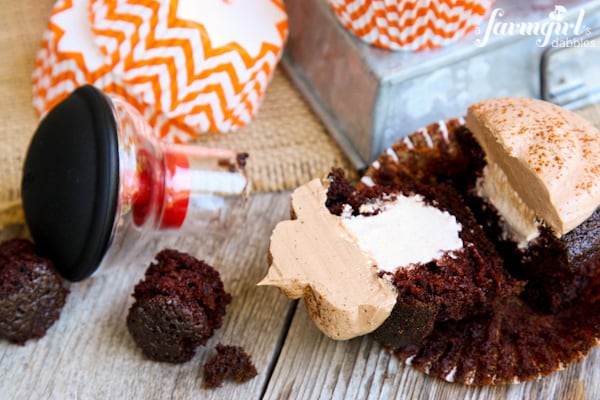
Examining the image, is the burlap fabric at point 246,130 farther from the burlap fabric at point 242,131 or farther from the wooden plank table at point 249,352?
the wooden plank table at point 249,352

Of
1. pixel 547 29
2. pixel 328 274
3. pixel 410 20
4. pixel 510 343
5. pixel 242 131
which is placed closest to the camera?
pixel 328 274

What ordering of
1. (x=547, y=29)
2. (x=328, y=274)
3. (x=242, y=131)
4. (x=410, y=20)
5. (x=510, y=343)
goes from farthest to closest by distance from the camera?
(x=242, y=131) < (x=547, y=29) < (x=410, y=20) < (x=510, y=343) < (x=328, y=274)

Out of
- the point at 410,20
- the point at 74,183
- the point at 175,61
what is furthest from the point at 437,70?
the point at 74,183

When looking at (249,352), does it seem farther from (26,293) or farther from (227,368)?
(26,293)

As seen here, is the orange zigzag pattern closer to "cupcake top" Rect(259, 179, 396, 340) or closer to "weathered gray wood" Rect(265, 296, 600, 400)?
"cupcake top" Rect(259, 179, 396, 340)

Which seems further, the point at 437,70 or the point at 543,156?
the point at 437,70

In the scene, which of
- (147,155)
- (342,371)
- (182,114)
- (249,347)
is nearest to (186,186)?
(147,155)
